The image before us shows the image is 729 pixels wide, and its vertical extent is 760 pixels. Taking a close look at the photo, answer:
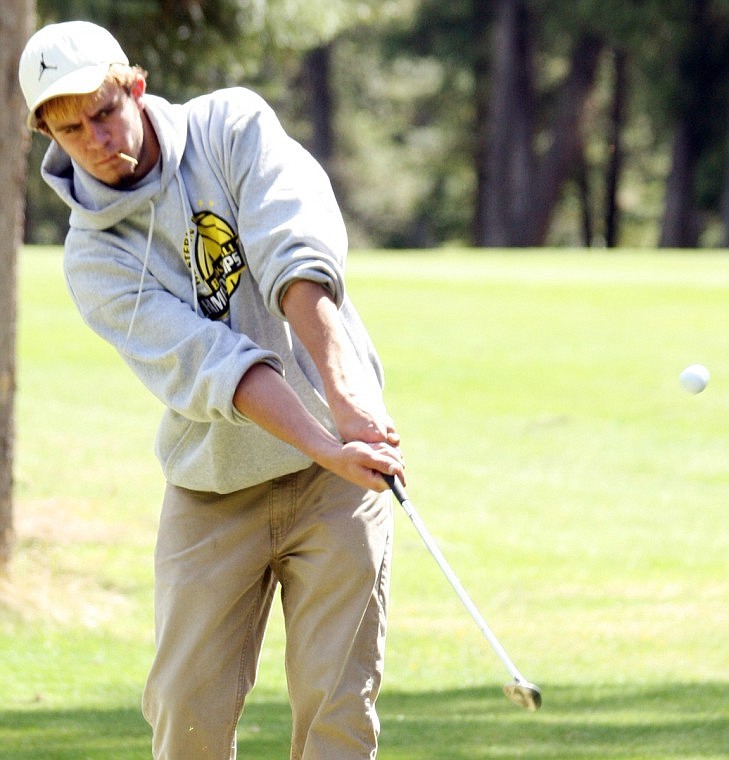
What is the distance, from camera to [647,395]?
462 inches

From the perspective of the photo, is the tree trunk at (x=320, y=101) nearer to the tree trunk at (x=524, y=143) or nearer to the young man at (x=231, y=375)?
the tree trunk at (x=524, y=143)

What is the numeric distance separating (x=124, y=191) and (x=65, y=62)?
0.96ft

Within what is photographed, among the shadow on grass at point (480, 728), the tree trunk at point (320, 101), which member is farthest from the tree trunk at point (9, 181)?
the tree trunk at point (320, 101)

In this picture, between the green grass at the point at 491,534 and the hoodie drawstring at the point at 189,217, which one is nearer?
the hoodie drawstring at the point at 189,217

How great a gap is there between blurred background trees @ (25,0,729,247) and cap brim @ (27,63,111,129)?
16019 millimetres

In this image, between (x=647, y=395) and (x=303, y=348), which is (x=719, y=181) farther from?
(x=303, y=348)

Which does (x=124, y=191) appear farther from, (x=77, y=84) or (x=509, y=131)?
(x=509, y=131)

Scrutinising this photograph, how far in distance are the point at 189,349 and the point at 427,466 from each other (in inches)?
270

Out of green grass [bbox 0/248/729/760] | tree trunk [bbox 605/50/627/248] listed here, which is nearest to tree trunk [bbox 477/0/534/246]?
tree trunk [bbox 605/50/627/248]

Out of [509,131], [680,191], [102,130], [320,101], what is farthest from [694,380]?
[320,101]

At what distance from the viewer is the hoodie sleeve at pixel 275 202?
3004 millimetres

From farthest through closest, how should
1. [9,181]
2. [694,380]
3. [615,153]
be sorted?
[615,153] → [9,181] → [694,380]

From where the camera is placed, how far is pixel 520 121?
37812mm

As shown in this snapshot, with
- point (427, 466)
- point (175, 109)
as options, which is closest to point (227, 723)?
point (175, 109)
